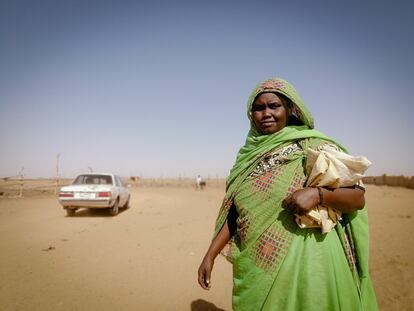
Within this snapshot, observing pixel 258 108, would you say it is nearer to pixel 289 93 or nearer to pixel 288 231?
pixel 289 93

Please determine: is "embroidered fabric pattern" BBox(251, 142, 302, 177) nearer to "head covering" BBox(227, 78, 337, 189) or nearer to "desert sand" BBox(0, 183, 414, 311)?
"head covering" BBox(227, 78, 337, 189)

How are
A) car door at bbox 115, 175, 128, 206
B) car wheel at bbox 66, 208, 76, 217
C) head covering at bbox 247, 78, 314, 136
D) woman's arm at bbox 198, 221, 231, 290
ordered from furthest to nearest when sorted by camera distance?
car door at bbox 115, 175, 128, 206 → car wheel at bbox 66, 208, 76, 217 → woman's arm at bbox 198, 221, 231, 290 → head covering at bbox 247, 78, 314, 136

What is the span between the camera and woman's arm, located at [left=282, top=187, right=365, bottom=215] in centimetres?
134

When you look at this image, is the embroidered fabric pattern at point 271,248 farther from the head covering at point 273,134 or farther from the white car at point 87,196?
the white car at point 87,196

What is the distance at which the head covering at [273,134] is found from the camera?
1.62 m

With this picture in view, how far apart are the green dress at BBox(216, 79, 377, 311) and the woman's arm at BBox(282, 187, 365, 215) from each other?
12cm

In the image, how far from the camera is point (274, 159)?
1620mm

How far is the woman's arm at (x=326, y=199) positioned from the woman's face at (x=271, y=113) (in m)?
0.50

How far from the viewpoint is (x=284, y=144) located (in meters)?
1.62

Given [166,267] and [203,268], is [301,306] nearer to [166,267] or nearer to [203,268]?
[203,268]

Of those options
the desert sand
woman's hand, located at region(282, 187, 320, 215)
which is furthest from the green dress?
the desert sand

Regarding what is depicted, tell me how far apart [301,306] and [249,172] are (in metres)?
0.73

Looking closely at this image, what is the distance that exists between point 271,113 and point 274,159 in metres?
0.30

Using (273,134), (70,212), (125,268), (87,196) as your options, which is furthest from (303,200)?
(70,212)
